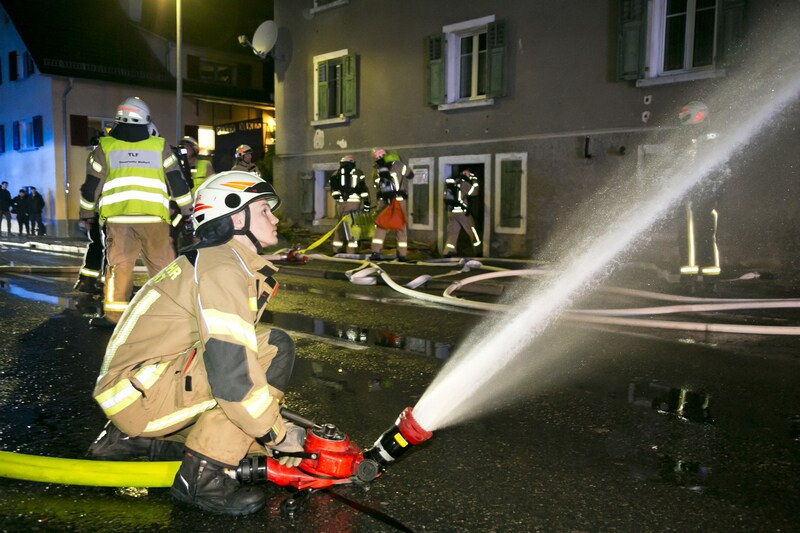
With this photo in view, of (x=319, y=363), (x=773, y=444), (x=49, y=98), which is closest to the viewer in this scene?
(x=773, y=444)

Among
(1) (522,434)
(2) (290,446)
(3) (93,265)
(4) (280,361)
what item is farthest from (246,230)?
(3) (93,265)

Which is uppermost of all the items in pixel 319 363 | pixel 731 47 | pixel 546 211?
pixel 731 47

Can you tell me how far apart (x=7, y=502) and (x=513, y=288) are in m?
7.09

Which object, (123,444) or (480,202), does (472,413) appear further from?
(480,202)

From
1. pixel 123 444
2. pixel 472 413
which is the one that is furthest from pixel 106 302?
pixel 472 413

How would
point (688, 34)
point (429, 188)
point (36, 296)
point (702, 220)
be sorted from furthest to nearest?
point (429, 188) < point (688, 34) < point (702, 220) < point (36, 296)

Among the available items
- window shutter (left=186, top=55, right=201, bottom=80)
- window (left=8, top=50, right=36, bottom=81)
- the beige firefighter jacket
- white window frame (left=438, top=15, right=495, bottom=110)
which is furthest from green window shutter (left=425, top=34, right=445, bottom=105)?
window shutter (left=186, top=55, right=201, bottom=80)

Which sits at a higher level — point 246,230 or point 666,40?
point 666,40

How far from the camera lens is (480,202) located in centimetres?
1609

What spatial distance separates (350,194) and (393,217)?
1182mm

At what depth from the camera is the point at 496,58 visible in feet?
48.2

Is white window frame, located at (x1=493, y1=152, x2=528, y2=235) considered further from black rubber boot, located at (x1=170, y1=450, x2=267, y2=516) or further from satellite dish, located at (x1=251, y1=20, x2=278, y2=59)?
black rubber boot, located at (x1=170, y1=450, x2=267, y2=516)

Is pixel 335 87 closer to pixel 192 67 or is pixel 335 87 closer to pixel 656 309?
pixel 656 309

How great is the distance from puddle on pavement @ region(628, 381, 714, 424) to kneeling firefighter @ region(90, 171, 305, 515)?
2.37m
